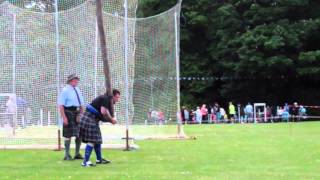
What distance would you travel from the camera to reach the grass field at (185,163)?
35.9ft

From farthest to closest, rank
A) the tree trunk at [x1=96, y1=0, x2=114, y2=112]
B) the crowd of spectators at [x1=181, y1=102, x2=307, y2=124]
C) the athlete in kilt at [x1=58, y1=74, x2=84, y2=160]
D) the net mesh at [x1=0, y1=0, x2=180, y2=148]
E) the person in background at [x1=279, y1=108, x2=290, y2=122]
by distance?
the crowd of spectators at [x1=181, y1=102, x2=307, y2=124] < the person in background at [x1=279, y1=108, x2=290, y2=122] < the net mesh at [x1=0, y1=0, x2=180, y2=148] < the tree trunk at [x1=96, y1=0, x2=114, y2=112] < the athlete in kilt at [x1=58, y1=74, x2=84, y2=160]

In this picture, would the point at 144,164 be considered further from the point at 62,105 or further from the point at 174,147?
the point at 174,147

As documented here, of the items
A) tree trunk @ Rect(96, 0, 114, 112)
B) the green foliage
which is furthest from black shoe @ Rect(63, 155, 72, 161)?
the green foliage

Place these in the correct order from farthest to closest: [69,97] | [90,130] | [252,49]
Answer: [252,49]
[69,97]
[90,130]

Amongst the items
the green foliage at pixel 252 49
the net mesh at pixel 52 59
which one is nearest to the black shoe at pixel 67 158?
the net mesh at pixel 52 59

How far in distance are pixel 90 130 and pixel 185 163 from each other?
1859 mm

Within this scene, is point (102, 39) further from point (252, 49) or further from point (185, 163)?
point (252, 49)

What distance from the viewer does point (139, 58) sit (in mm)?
19156

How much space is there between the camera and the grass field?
10945 mm

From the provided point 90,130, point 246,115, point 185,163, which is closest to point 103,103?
point 90,130

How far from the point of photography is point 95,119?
12875 millimetres

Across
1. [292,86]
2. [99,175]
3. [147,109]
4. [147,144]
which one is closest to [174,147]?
[147,144]

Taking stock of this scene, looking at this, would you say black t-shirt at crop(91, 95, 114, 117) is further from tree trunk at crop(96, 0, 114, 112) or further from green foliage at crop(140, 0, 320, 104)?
green foliage at crop(140, 0, 320, 104)

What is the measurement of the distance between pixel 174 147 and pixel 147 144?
146cm
